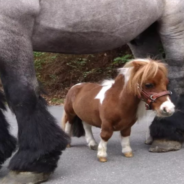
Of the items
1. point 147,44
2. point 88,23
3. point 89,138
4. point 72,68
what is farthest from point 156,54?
point 72,68

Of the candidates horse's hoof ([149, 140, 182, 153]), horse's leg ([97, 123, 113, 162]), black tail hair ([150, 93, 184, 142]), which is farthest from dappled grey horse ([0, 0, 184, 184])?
horse's hoof ([149, 140, 182, 153])

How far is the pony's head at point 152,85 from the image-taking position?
2.42 metres

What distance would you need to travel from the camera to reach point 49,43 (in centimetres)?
232

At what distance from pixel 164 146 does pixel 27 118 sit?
1216mm

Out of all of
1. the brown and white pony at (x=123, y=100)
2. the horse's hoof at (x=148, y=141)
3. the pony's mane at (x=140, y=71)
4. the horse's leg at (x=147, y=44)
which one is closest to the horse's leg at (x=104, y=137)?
the brown and white pony at (x=123, y=100)

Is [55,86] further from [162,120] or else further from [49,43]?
[49,43]

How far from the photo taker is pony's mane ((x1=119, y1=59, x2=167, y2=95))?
2.42 m

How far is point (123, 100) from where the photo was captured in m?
2.64

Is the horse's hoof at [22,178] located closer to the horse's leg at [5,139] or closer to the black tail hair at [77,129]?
the horse's leg at [5,139]

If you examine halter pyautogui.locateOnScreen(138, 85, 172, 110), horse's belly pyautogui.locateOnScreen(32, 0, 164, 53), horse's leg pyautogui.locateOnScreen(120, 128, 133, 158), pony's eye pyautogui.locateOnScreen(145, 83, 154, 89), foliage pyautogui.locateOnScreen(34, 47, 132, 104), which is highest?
horse's belly pyautogui.locateOnScreen(32, 0, 164, 53)

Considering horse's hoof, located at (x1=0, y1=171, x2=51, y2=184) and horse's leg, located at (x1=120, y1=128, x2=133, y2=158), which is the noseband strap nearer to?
horse's leg, located at (x1=120, y1=128, x2=133, y2=158)

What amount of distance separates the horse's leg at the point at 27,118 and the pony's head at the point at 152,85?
0.57 meters

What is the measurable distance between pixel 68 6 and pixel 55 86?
6252 millimetres

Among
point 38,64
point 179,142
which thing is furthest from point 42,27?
point 38,64
